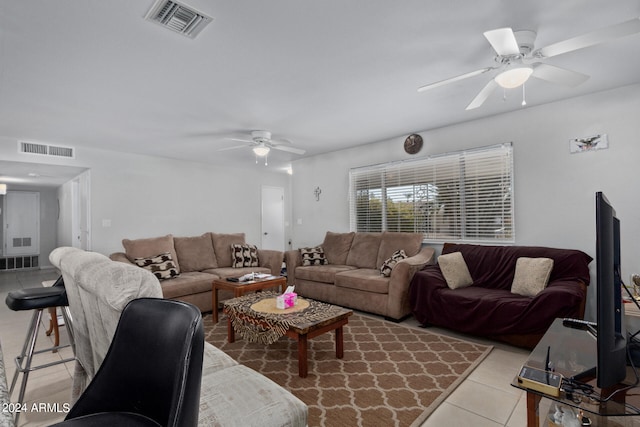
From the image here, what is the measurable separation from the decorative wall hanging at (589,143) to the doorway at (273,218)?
19.0 feet

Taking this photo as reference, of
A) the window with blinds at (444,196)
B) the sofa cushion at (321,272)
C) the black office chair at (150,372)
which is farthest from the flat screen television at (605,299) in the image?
the sofa cushion at (321,272)

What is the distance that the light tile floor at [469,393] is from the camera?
1895 millimetres

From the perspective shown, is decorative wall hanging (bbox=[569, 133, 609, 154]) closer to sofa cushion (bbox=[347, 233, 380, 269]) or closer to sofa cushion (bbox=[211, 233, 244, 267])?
sofa cushion (bbox=[347, 233, 380, 269])

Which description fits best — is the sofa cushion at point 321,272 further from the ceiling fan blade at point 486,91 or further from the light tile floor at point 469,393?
the ceiling fan blade at point 486,91

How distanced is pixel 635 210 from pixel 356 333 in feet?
9.63

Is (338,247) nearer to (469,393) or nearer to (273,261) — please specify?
(273,261)

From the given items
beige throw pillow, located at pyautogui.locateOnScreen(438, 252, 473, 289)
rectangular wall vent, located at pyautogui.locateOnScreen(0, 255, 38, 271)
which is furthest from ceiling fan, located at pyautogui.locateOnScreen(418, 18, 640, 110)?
rectangular wall vent, located at pyautogui.locateOnScreen(0, 255, 38, 271)

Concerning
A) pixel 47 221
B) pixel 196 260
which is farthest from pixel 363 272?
pixel 47 221

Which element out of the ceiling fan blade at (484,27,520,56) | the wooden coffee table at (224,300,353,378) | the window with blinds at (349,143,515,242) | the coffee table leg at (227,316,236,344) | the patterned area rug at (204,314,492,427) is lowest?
the patterned area rug at (204,314,492,427)

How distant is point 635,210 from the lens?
3072 mm

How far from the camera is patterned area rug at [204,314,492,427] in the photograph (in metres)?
1.99

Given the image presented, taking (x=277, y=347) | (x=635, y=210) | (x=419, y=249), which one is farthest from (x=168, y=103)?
(x=635, y=210)

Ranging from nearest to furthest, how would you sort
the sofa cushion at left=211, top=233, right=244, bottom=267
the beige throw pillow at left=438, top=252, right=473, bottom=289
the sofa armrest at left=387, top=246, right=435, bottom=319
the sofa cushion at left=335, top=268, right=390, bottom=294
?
1. the beige throw pillow at left=438, top=252, right=473, bottom=289
2. the sofa armrest at left=387, top=246, right=435, bottom=319
3. the sofa cushion at left=335, top=268, right=390, bottom=294
4. the sofa cushion at left=211, top=233, right=244, bottom=267

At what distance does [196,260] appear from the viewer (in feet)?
15.7
